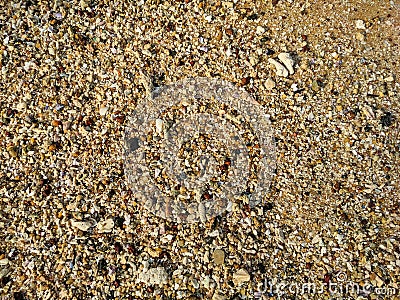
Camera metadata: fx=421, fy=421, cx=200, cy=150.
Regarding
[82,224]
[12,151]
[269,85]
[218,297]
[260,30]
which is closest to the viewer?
[218,297]

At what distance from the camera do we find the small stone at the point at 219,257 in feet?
8.82

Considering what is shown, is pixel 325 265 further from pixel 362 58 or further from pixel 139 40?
pixel 139 40

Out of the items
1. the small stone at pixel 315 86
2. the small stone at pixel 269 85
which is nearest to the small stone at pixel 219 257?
the small stone at pixel 269 85

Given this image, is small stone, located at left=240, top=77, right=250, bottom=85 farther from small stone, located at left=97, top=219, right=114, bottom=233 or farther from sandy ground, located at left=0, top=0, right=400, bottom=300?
small stone, located at left=97, top=219, right=114, bottom=233

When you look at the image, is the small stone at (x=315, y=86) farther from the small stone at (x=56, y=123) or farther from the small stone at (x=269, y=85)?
the small stone at (x=56, y=123)

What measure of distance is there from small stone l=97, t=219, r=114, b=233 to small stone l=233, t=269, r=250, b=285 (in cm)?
86

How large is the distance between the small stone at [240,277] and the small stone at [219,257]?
0.40 ft

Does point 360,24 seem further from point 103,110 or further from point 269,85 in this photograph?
point 103,110

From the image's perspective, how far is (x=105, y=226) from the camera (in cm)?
277

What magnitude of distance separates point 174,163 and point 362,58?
5.40 ft

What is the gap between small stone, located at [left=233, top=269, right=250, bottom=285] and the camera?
104 inches

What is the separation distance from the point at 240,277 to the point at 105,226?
3.06ft

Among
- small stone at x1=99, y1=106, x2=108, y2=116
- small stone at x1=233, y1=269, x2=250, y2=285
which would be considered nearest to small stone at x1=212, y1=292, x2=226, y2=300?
small stone at x1=233, y1=269, x2=250, y2=285

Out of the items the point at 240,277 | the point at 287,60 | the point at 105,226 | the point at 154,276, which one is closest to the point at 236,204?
the point at 240,277
